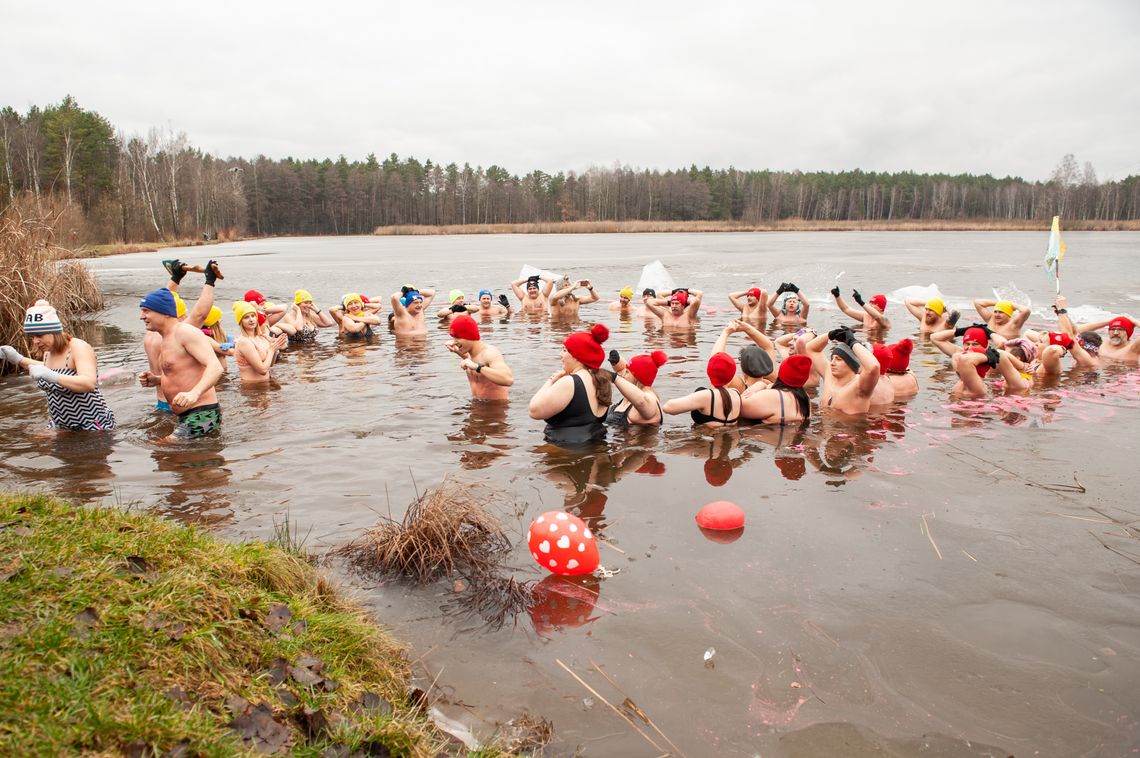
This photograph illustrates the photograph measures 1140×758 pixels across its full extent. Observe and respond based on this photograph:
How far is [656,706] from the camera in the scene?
3.23 metres

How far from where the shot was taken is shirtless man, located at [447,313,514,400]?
7938mm

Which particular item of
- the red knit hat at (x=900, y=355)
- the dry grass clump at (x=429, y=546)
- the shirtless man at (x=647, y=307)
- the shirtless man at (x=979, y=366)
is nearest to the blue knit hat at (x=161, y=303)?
the dry grass clump at (x=429, y=546)

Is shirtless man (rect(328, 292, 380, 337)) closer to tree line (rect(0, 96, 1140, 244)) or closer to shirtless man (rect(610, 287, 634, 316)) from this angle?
shirtless man (rect(610, 287, 634, 316))

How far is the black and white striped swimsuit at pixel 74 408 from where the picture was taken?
7469 millimetres

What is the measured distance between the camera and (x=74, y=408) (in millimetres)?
7609

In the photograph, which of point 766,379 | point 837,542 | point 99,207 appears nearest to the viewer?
point 837,542

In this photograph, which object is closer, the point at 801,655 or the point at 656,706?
the point at 656,706

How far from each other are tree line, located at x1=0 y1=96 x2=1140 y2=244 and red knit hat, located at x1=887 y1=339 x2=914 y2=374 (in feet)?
239

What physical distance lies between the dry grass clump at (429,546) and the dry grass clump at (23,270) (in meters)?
9.55

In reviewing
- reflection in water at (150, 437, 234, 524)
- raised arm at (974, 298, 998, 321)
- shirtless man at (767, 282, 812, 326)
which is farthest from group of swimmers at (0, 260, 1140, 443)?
shirtless man at (767, 282, 812, 326)

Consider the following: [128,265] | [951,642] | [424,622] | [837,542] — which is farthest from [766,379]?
[128,265]

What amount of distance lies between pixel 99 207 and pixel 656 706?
64.0m

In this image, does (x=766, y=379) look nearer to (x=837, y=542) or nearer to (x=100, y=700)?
(x=837, y=542)

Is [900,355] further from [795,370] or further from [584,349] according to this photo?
[584,349]
